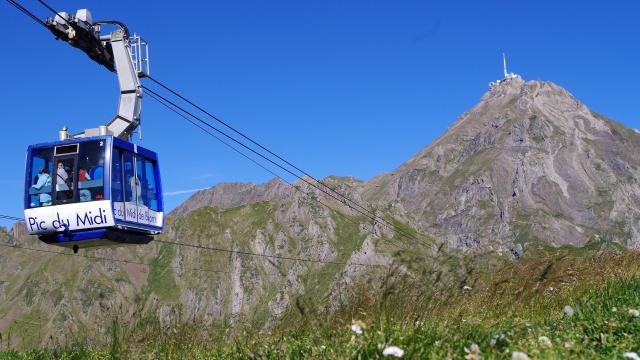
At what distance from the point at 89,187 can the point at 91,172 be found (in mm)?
352

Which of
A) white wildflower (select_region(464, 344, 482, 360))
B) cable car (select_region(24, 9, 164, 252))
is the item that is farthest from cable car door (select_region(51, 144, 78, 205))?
white wildflower (select_region(464, 344, 482, 360))

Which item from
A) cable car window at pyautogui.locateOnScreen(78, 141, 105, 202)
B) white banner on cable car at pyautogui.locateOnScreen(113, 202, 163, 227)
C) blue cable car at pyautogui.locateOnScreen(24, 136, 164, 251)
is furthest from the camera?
white banner on cable car at pyautogui.locateOnScreen(113, 202, 163, 227)

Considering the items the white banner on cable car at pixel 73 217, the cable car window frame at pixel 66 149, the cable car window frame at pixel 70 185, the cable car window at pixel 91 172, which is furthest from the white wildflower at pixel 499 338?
the cable car window frame at pixel 66 149

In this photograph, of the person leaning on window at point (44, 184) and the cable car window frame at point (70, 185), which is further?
the person leaning on window at point (44, 184)

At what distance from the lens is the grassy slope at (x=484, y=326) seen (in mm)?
5500

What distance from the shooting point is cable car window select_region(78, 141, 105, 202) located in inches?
643

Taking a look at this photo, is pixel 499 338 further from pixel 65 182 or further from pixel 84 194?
pixel 65 182

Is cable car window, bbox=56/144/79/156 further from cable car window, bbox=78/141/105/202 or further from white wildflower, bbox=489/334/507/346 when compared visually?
white wildflower, bbox=489/334/507/346

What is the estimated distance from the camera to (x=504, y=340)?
564 cm

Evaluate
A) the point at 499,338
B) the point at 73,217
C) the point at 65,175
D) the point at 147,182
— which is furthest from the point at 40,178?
the point at 499,338

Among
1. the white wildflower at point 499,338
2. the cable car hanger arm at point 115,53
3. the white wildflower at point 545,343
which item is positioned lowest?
the white wildflower at point 545,343

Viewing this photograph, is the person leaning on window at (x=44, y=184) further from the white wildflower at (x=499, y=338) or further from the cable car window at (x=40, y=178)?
the white wildflower at (x=499, y=338)

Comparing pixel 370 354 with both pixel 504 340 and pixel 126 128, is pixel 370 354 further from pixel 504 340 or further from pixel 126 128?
pixel 126 128

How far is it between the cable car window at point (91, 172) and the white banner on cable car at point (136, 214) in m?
0.54
